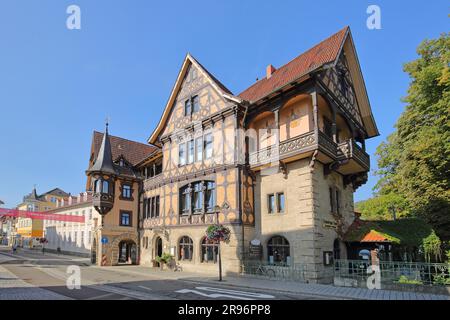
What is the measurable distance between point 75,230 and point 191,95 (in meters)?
29.9

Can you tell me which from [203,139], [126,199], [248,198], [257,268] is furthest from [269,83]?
[126,199]

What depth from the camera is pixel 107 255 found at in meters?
27.8

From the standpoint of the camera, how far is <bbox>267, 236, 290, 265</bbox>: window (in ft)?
57.1

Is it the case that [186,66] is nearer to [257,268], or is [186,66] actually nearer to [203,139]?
[203,139]

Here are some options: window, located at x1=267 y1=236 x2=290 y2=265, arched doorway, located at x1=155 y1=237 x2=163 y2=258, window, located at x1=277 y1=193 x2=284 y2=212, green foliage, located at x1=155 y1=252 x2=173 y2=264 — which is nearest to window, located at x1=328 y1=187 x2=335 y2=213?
window, located at x1=277 y1=193 x2=284 y2=212

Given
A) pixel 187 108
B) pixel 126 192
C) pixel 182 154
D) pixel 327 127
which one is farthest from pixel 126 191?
pixel 327 127

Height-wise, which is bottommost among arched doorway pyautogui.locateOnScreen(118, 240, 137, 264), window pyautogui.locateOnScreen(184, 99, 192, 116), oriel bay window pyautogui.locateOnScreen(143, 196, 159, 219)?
arched doorway pyautogui.locateOnScreen(118, 240, 137, 264)

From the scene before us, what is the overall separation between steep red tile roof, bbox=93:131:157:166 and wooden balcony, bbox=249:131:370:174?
56.1 feet

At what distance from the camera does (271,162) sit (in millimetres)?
18109

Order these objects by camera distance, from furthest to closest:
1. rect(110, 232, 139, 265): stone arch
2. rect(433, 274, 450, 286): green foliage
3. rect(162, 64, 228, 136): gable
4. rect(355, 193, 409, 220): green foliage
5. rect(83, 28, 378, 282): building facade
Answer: rect(355, 193, 409, 220): green foliage, rect(110, 232, 139, 265): stone arch, rect(162, 64, 228, 136): gable, rect(83, 28, 378, 282): building facade, rect(433, 274, 450, 286): green foliage

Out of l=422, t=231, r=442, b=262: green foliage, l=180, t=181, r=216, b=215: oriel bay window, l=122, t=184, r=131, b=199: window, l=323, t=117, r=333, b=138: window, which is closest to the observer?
l=422, t=231, r=442, b=262: green foliage

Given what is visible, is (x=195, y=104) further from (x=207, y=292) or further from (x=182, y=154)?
(x=207, y=292)

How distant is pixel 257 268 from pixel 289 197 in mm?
4364

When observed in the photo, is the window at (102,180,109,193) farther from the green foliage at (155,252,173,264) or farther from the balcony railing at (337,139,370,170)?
the balcony railing at (337,139,370,170)
